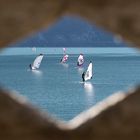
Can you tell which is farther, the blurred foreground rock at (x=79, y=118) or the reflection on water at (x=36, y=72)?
the reflection on water at (x=36, y=72)

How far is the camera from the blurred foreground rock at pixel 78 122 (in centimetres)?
118

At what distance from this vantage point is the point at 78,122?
3.89 ft

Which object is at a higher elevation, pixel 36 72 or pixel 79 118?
pixel 36 72

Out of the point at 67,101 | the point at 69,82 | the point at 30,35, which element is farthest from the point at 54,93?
the point at 30,35

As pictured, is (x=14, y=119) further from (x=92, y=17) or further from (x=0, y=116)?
(x=92, y=17)

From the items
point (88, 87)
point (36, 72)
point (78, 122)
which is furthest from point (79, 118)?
point (36, 72)

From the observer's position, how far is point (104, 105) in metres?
1.19

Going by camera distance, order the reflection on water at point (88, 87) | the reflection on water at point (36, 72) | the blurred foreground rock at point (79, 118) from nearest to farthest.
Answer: the blurred foreground rock at point (79, 118) < the reflection on water at point (88, 87) < the reflection on water at point (36, 72)

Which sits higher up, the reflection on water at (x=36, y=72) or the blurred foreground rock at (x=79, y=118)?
the reflection on water at (x=36, y=72)

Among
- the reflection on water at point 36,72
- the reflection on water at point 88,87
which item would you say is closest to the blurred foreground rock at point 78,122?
the reflection on water at point 88,87

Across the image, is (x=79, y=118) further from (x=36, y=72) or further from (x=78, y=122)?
(x=36, y=72)

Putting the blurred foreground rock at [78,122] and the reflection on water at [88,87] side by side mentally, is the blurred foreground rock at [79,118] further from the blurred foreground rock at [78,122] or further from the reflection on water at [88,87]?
the reflection on water at [88,87]

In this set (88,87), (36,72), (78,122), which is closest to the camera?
(78,122)

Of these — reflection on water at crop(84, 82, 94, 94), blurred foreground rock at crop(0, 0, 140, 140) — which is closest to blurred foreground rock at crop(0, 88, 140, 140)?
blurred foreground rock at crop(0, 0, 140, 140)
